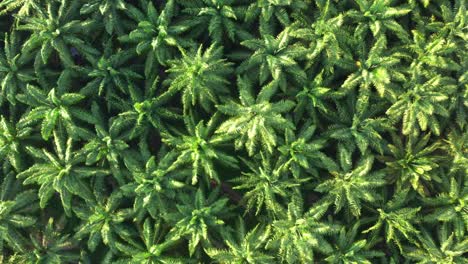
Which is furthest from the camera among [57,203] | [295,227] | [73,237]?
[57,203]

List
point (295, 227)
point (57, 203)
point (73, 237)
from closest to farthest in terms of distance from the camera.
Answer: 1. point (295, 227)
2. point (73, 237)
3. point (57, 203)

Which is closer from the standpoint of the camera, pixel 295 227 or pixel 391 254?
pixel 295 227

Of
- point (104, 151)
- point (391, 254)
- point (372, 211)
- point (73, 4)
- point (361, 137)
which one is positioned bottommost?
point (391, 254)

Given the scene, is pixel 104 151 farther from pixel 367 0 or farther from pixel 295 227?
pixel 367 0

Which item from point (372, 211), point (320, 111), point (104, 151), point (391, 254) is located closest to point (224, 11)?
point (320, 111)

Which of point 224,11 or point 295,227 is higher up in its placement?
point 224,11

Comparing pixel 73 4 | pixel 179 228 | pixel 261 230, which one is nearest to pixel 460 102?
pixel 261 230

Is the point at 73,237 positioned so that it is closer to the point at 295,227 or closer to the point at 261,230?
the point at 261,230
